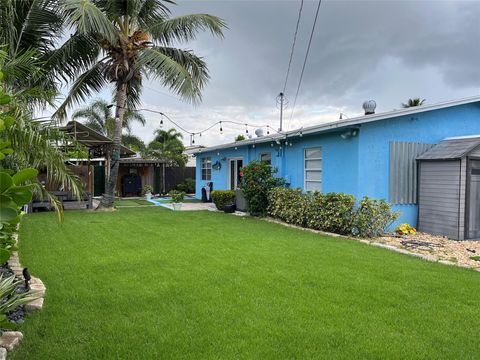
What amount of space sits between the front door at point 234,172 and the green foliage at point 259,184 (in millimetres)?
3946

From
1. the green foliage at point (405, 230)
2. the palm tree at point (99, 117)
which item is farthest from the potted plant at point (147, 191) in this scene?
the green foliage at point (405, 230)

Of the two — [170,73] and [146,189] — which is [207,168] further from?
[170,73]

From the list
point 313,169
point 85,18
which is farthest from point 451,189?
point 85,18

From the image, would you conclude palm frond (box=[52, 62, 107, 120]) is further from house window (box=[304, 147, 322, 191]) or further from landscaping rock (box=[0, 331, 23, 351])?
landscaping rock (box=[0, 331, 23, 351])

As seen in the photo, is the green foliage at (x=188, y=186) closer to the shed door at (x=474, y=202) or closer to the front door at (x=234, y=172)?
the front door at (x=234, y=172)

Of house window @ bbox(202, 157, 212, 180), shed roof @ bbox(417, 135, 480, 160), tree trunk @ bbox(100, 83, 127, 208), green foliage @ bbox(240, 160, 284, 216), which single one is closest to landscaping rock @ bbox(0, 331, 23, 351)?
shed roof @ bbox(417, 135, 480, 160)

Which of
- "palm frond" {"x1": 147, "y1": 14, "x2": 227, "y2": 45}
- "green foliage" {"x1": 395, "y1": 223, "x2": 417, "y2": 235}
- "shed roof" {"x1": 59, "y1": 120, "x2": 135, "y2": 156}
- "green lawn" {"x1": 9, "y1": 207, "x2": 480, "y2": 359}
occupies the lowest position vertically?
"green lawn" {"x1": 9, "y1": 207, "x2": 480, "y2": 359}

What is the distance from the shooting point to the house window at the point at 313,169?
1153cm

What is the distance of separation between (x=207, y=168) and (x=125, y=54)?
817 cm

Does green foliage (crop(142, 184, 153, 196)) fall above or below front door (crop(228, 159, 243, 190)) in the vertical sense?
below

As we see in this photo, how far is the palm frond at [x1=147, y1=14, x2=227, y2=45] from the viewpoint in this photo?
13109mm

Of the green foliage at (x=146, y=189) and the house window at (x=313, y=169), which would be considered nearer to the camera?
the house window at (x=313, y=169)

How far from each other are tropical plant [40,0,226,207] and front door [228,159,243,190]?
414 centimetres

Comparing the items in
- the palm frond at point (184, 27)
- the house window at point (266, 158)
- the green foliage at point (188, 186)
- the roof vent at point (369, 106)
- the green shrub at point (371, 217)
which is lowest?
the green shrub at point (371, 217)
